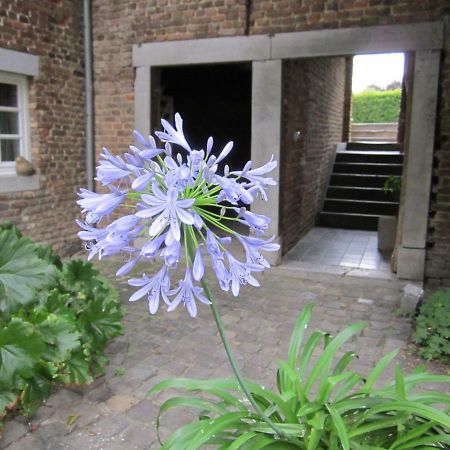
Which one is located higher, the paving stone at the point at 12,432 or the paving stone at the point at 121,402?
the paving stone at the point at 121,402

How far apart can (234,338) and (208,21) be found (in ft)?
14.4

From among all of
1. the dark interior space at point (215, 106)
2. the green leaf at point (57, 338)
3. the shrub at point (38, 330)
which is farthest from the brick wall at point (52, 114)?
the green leaf at point (57, 338)

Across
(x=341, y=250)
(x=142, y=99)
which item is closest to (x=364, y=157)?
(x=341, y=250)

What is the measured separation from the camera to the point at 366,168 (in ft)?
37.8

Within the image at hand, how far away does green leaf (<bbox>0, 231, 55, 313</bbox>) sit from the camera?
271 centimetres

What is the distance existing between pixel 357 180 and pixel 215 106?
3602 millimetres

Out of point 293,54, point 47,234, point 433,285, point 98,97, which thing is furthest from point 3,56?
point 433,285

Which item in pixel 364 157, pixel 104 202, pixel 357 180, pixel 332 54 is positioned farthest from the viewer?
pixel 364 157

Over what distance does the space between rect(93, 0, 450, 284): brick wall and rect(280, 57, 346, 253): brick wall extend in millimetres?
717

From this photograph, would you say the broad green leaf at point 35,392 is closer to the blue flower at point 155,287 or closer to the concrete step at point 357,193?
the blue flower at point 155,287

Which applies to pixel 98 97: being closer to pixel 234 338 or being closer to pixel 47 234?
pixel 47 234

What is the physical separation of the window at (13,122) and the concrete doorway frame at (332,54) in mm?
1592

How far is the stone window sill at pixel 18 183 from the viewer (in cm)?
630

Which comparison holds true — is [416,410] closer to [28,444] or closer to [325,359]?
[325,359]
